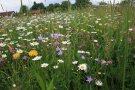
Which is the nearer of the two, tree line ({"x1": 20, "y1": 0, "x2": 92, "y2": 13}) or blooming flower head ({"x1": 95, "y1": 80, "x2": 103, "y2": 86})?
blooming flower head ({"x1": 95, "y1": 80, "x2": 103, "y2": 86})

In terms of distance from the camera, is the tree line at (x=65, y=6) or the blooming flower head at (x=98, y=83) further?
the tree line at (x=65, y=6)

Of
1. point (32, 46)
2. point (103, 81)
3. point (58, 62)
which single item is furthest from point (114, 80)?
point (32, 46)

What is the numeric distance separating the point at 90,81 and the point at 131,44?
0.90 m

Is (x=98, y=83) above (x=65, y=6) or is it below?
below

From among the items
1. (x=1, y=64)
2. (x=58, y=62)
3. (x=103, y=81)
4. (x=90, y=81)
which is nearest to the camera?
(x=90, y=81)

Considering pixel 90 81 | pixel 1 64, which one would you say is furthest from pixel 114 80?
pixel 1 64

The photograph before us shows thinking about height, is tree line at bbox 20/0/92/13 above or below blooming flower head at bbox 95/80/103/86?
above

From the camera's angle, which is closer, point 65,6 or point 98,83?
point 98,83

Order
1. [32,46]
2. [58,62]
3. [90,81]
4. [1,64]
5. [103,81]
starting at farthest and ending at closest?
[32,46] < [1,64] < [58,62] < [103,81] < [90,81]

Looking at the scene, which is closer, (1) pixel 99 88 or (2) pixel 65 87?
(2) pixel 65 87

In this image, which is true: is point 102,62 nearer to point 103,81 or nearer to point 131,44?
point 103,81

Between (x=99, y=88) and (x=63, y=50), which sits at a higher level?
(x=63, y=50)

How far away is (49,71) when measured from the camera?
7.20 feet

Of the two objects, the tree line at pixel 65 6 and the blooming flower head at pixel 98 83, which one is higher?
the tree line at pixel 65 6
